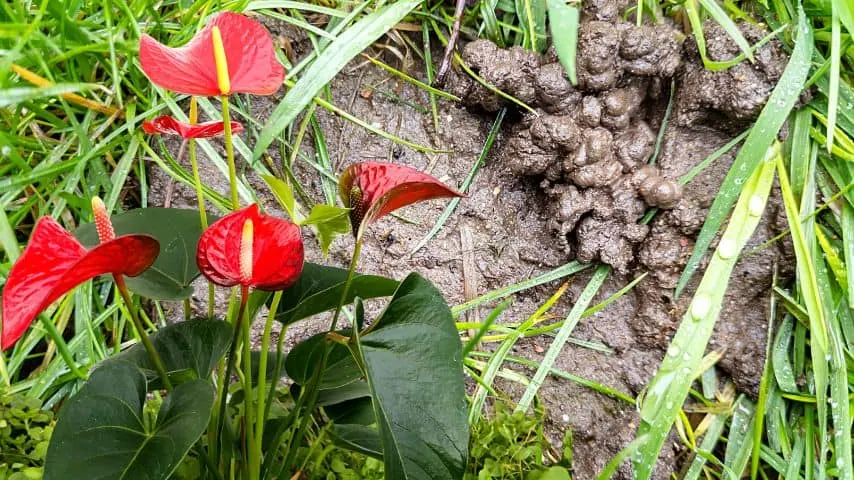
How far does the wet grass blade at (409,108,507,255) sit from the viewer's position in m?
1.24

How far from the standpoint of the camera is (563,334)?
1.17m

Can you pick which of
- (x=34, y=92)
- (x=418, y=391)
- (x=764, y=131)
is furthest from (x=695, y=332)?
(x=34, y=92)

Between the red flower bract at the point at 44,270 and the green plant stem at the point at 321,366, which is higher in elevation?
the red flower bract at the point at 44,270

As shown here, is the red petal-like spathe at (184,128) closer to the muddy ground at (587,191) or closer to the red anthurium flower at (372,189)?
the red anthurium flower at (372,189)

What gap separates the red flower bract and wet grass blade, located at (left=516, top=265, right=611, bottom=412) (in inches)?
32.4

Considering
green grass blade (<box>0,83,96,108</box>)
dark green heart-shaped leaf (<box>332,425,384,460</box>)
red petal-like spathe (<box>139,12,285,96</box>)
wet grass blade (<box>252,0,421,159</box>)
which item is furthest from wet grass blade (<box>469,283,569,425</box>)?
green grass blade (<box>0,83,96,108</box>)

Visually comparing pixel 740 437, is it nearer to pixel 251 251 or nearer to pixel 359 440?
pixel 359 440

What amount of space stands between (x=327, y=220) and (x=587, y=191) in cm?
72

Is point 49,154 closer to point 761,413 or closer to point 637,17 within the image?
point 637,17

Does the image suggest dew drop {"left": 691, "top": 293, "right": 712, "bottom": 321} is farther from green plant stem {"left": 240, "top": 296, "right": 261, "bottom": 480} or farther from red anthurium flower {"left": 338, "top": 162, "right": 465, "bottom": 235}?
green plant stem {"left": 240, "top": 296, "right": 261, "bottom": 480}

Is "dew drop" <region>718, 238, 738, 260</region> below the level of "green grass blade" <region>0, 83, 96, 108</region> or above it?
below

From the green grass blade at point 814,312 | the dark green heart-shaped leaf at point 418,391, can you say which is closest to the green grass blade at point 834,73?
the green grass blade at point 814,312

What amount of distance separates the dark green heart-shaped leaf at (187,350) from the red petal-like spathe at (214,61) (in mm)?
281

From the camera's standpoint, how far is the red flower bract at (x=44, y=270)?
458 mm
